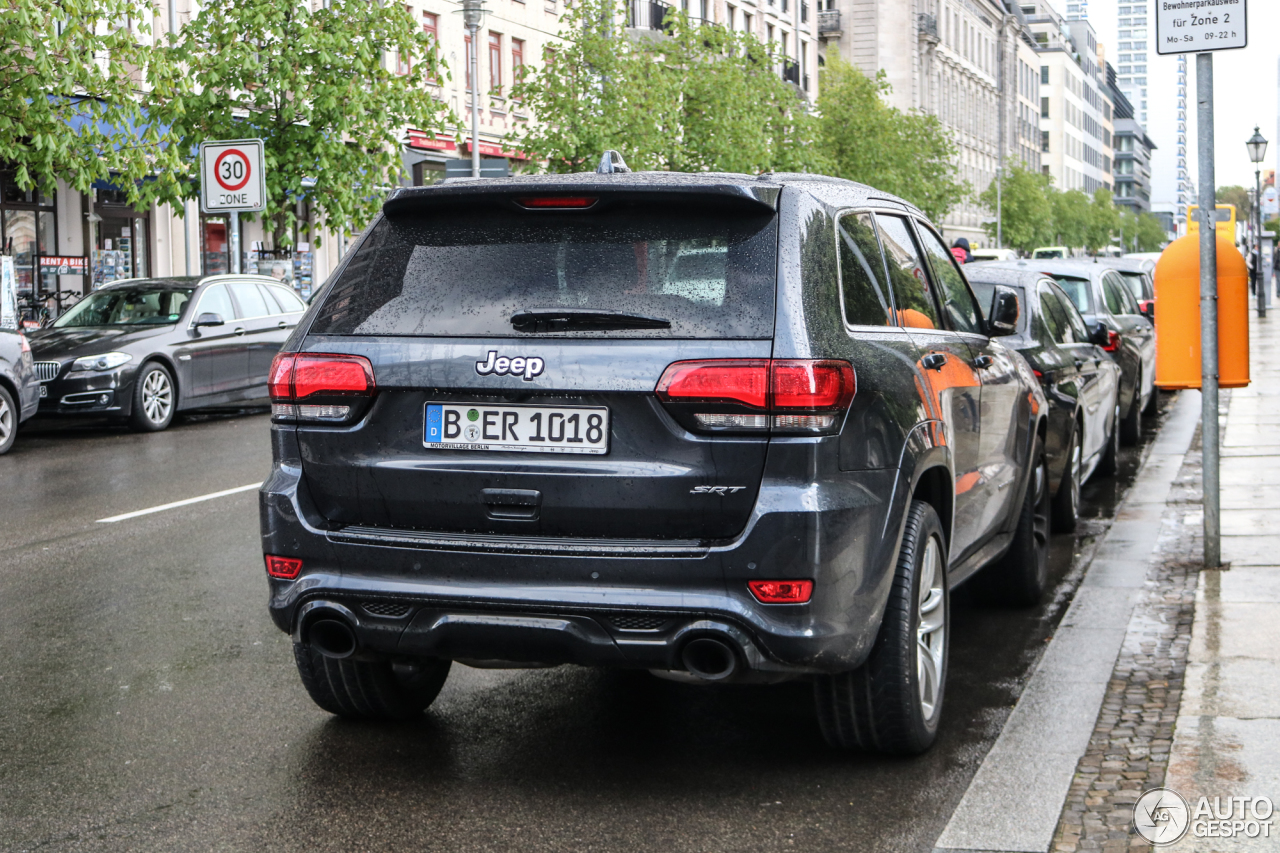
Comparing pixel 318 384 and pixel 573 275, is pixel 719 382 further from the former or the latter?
pixel 318 384

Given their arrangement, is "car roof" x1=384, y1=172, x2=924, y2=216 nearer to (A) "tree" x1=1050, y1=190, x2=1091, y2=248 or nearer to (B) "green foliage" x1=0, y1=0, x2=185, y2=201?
(B) "green foliage" x1=0, y1=0, x2=185, y2=201

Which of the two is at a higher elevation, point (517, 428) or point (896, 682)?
point (517, 428)

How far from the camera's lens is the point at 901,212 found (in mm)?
5844

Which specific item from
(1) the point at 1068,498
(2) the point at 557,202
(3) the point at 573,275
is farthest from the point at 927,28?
(3) the point at 573,275

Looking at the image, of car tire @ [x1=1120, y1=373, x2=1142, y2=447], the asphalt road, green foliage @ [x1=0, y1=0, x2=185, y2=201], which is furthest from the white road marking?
green foliage @ [x1=0, y1=0, x2=185, y2=201]

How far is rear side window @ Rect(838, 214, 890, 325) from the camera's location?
475cm

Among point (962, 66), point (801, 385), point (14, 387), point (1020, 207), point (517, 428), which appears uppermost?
point (962, 66)

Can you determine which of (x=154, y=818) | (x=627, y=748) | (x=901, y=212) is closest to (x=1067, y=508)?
(x=901, y=212)

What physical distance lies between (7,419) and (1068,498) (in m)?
9.44

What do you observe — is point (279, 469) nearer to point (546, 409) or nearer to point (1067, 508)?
point (546, 409)

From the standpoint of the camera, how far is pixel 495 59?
1724 inches

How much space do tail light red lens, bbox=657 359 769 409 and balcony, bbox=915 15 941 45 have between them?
8910cm

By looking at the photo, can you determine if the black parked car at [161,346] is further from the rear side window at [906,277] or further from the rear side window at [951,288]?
the rear side window at [906,277]

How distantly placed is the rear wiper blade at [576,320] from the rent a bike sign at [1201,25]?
4455mm
